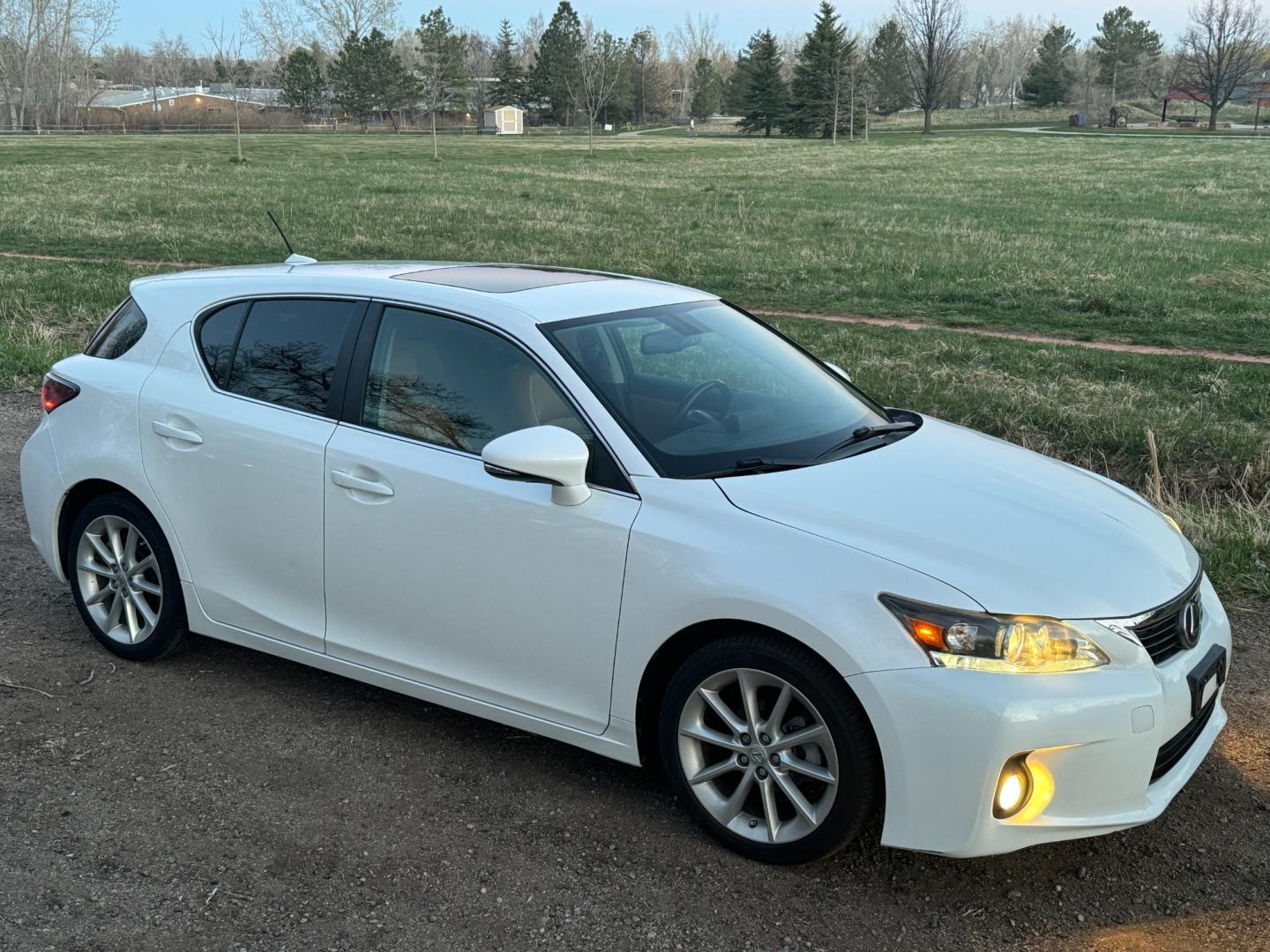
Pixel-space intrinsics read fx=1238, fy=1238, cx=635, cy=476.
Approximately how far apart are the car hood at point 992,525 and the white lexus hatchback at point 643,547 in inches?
0.5

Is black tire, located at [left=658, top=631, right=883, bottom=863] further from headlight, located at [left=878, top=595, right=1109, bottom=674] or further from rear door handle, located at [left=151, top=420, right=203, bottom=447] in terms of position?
rear door handle, located at [left=151, top=420, right=203, bottom=447]

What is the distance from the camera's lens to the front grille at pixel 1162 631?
3336 millimetres

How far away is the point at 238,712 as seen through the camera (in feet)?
14.9

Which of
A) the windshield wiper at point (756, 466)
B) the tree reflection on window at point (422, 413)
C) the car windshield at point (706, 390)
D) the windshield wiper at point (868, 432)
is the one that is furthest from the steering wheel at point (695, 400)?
the tree reflection on window at point (422, 413)

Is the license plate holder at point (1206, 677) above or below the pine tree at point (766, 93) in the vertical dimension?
below

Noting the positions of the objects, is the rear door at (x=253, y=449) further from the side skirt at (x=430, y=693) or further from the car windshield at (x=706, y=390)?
the car windshield at (x=706, y=390)

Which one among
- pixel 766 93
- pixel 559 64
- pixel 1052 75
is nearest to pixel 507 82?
pixel 559 64

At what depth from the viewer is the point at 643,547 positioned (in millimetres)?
3586

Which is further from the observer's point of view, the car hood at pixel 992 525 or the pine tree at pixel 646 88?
the pine tree at pixel 646 88

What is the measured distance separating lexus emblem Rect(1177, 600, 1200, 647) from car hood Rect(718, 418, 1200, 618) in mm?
78

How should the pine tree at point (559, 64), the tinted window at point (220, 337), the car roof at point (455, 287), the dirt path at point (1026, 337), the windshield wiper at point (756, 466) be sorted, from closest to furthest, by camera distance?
the windshield wiper at point (756, 466)
the car roof at point (455, 287)
the tinted window at point (220, 337)
the dirt path at point (1026, 337)
the pine tree at point (559, 64)

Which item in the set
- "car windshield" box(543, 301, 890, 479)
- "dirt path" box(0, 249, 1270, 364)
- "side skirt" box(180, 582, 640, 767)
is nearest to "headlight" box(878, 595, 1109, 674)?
"car windshield" box(543, 301, 890, 479)

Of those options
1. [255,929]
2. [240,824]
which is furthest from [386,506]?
[255,929]

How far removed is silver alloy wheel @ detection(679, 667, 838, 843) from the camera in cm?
341
